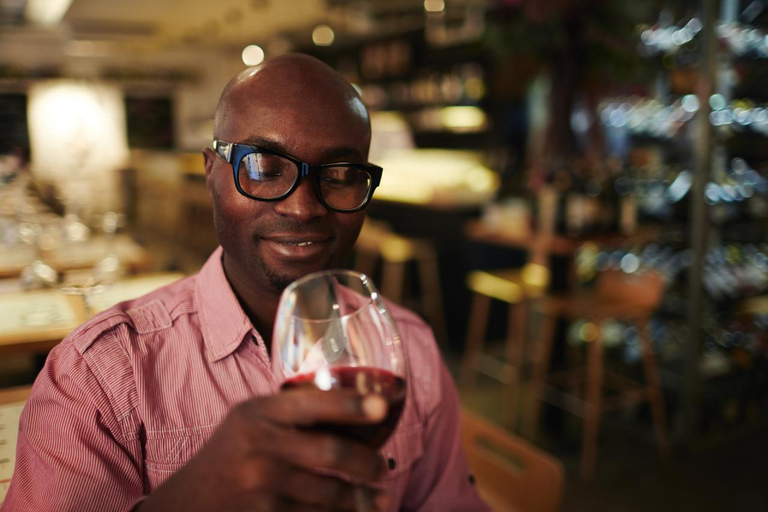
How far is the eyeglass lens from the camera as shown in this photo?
92 cm

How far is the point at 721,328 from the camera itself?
3.61 m

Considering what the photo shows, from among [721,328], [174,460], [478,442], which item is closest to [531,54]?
[721,328]

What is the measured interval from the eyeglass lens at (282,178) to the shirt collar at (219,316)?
0.61ft

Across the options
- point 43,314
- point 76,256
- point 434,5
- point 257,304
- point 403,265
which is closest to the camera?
point 257,304

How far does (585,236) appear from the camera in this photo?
3.16m

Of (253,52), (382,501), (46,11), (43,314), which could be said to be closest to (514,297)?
(43,314)

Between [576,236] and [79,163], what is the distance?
7.81 feet

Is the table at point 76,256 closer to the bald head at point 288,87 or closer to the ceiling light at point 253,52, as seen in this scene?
the bald head at point 288,87

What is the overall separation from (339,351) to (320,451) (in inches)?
5.1

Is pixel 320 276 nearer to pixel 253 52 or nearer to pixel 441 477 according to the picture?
pixel 441 477

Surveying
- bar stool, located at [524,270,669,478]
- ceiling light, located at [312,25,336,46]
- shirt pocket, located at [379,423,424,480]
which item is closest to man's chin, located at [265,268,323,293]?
shirt pocket, located at [379,423,424,480]

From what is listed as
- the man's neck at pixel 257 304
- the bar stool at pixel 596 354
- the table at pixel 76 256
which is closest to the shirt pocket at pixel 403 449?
the man's neck at pixel 257 304

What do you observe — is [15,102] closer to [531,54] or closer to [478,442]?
[478,442]

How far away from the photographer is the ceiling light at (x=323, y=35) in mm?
8352
